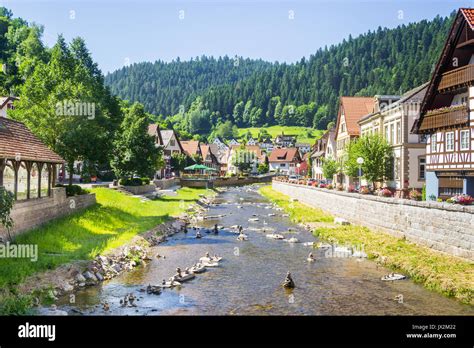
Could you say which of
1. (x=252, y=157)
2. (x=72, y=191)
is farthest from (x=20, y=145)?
(x=252, y=157)

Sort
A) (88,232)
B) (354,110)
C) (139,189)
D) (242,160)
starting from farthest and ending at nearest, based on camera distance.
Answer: (242,160), (354,110), (139,189), (88,232)

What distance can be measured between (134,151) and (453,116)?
119 ft

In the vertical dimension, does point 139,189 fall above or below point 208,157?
below

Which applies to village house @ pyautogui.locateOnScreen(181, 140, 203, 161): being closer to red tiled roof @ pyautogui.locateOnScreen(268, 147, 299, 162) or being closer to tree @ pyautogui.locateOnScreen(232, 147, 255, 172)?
tree @ pyautogui.locateOnScreen(232, 147, 255, 172)

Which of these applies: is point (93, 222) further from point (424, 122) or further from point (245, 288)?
point (424, 122)

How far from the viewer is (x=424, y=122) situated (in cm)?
3609

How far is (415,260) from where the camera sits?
77.2 feet

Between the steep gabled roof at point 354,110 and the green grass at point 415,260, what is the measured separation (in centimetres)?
2830

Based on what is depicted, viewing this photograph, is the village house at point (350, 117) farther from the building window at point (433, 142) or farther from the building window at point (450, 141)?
the building window at point (450, 141)

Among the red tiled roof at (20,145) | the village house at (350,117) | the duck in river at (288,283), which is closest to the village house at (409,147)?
the village house at (350,117)

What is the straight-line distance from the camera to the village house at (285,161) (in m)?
156

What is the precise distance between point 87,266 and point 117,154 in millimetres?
35107

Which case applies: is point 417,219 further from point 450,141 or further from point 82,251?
point 82,251
